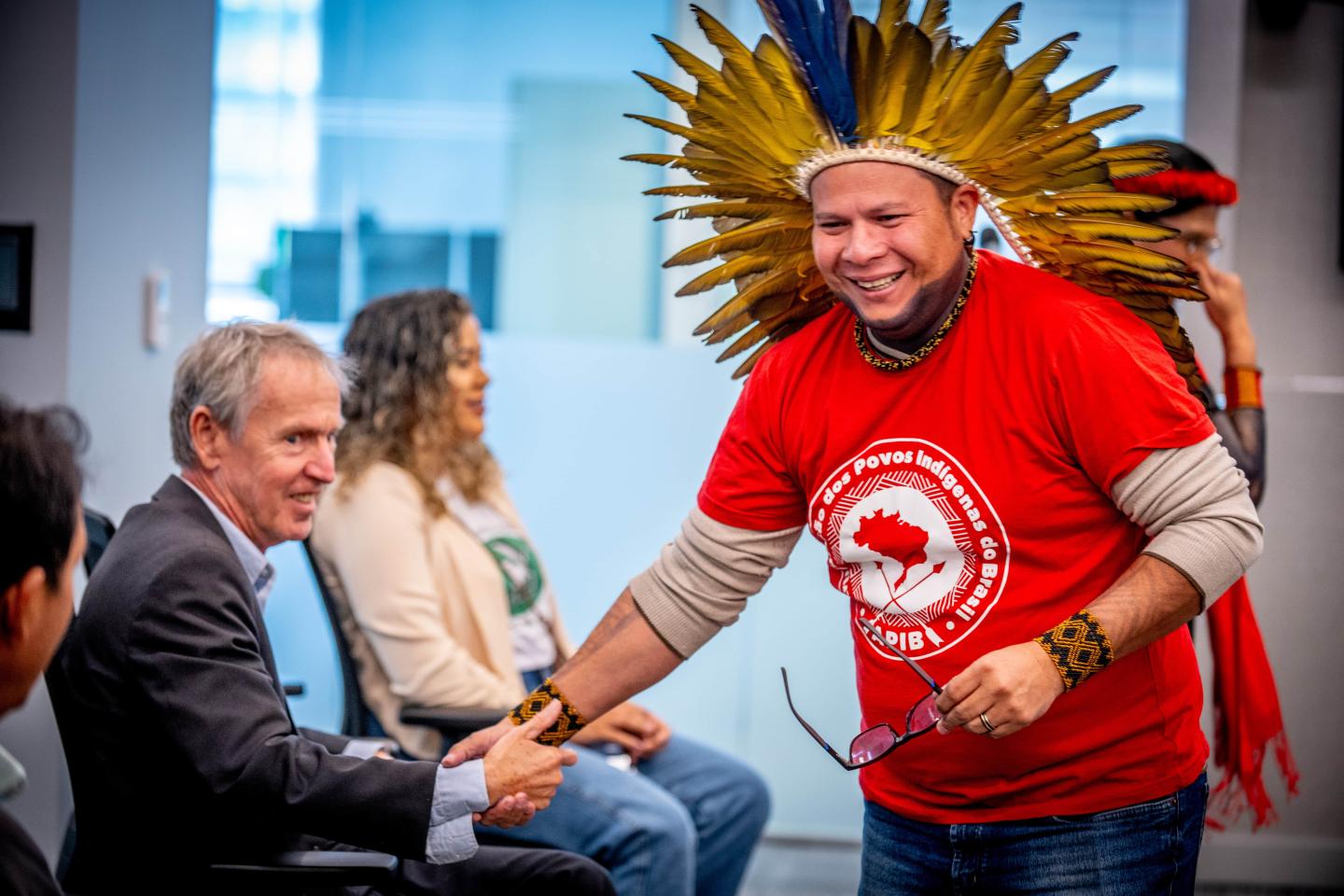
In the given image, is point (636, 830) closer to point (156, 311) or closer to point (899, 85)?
point (899, 85)

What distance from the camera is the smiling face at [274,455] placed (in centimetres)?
181

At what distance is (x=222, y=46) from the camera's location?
12.0 feet

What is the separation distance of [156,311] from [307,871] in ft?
5.59

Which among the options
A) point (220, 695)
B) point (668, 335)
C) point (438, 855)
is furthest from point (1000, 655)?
point (668, 335)

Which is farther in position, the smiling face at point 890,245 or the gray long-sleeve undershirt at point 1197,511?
the smiling face at point 890,245

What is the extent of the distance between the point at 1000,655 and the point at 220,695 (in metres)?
0.91

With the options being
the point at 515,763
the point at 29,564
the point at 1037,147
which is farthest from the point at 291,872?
the point at 1037,147

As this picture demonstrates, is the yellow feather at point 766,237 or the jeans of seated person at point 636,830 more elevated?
the yellow feather at point 766,237

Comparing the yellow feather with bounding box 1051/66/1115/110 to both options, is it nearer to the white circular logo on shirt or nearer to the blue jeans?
the white circular logo on shirt

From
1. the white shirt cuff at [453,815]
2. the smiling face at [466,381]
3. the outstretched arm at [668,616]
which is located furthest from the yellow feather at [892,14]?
the smiling face at [466,381]

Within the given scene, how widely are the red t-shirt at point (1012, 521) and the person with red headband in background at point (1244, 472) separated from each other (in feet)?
2.29

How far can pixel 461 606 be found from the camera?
2680 millimetres

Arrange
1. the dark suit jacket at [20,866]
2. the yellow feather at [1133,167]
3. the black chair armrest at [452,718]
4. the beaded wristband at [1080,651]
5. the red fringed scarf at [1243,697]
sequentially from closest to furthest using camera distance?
the dark suit jacket at [20,866], the beaded wristband at [1080,651], the yellow feather at [1133,167], the red fringed scarf at [1243,697], the black chair armrest at [452,718]

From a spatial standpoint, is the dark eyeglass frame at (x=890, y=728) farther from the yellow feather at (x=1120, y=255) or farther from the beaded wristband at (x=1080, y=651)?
the yellow feather at (x=1120, y=255)
